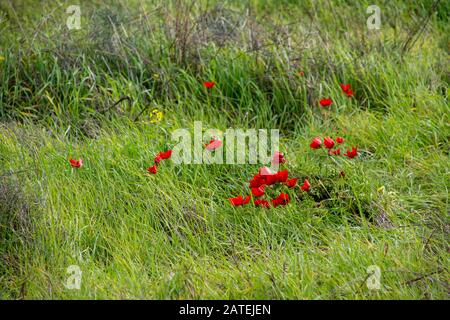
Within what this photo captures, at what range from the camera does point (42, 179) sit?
3553 millimetres

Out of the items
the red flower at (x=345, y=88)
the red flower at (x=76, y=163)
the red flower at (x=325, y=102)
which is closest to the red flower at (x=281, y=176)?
the red flower at (x=325, y=102)

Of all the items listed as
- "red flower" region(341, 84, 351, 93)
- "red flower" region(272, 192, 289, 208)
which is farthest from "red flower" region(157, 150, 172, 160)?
"red flower" region(341, 84, 351, 93)

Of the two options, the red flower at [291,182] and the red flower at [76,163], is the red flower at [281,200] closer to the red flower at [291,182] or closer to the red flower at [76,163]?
the red flower at [291,182]

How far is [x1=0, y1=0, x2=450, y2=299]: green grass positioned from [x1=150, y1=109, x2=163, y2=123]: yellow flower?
4 centimetres

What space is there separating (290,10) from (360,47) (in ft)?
2.80

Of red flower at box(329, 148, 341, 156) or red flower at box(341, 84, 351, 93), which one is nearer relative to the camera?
red flower at box(329, 148, 341, 156)

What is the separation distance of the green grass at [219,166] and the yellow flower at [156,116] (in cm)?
4

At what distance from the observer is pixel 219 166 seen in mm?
3789

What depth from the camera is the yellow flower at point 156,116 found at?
4.16m

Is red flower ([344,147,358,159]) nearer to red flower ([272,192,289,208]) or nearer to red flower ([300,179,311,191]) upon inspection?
red flower ([300,179,311,191])

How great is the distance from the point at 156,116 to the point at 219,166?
65cm

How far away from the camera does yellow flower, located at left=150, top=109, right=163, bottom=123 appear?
416 centimetres

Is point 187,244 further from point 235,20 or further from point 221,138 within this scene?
point 235,20
